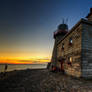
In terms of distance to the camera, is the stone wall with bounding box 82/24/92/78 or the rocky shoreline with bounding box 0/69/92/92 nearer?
the rocky shoreline with bounding box 0/69/92/92

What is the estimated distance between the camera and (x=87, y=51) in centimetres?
796

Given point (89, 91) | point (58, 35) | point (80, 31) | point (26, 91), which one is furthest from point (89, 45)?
point (58, 35)

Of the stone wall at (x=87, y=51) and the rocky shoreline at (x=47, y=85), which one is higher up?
the stone wall at (x=87, y=51)

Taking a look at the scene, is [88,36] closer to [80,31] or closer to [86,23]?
[80,31]

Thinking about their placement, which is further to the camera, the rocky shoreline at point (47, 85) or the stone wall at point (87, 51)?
the stone wall at point (87, 51)

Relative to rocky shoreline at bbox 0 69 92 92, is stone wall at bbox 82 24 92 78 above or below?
above

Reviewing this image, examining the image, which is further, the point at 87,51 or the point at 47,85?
the point at 87,51

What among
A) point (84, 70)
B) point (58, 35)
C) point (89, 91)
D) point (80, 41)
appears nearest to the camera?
point (89, 91)

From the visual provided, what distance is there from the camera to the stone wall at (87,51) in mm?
7509

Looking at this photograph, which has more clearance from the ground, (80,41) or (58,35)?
(58,35)

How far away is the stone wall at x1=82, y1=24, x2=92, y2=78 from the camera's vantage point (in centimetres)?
751

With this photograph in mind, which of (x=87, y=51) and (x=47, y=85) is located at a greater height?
(x=87, y=51)

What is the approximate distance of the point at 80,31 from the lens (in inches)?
327

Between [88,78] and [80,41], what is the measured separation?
172 inches
